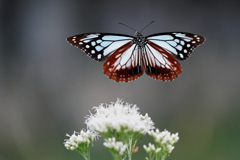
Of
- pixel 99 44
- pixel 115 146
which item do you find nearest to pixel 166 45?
pixel 99 44

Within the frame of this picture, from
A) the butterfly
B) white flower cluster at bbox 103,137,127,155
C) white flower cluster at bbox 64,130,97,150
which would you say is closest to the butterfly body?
the butterfly

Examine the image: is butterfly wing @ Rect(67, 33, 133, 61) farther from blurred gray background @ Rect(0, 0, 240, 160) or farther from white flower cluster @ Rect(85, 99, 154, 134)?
blurred gray background @ Rect(0, 0, 240, 160)

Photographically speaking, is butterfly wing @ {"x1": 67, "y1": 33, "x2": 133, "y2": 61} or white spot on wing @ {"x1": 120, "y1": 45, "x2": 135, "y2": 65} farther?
white spot on wing @ {"x1": 120, "y1": 45, "x2": 135, "y2": 65}

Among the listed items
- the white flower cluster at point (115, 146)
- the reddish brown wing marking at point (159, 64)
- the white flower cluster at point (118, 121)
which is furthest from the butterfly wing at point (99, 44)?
the white flower cluster at point (115, 146)

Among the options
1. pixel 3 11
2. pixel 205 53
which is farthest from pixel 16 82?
pixel 205 53

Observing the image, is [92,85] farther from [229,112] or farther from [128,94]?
[229,112]

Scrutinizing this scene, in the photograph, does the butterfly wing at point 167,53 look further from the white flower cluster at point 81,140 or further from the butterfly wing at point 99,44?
the white flower cluster at point 81,140

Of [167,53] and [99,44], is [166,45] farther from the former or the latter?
[99,44]
